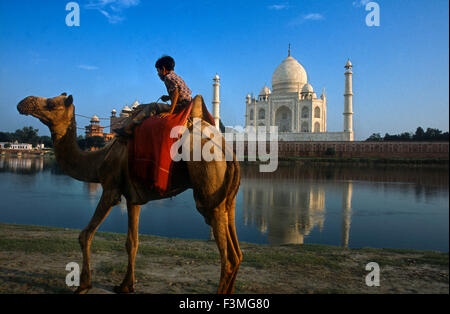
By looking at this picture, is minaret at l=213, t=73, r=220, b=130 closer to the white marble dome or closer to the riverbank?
the white marble dome

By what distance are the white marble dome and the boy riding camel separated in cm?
4945

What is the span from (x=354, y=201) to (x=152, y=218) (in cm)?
826

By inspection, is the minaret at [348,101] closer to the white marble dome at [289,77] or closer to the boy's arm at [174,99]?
the white marble dome at [289,77]

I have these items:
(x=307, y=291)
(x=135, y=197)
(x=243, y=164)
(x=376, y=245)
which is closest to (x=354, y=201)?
(x=376, y=245)

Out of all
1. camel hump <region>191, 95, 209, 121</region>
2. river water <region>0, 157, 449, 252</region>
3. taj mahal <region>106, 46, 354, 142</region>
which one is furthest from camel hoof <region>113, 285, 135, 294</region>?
taj mahal <region>106, 46, 354, 142</region>

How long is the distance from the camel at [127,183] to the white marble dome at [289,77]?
49.9 meters

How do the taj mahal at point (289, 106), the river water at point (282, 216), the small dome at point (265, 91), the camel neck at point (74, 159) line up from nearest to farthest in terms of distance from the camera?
the camel neck at point (74, 159) < the river water at point (282, 216) < the taj mahal at point (289, 106) < the small dome at point (265, 91)

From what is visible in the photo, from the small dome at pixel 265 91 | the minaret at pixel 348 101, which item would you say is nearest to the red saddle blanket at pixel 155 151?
the minaret at pixel 348 101

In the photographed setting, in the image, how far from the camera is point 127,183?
3.22 m

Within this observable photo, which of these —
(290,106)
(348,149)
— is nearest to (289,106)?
(290,106)

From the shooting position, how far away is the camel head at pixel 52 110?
10.2 ft

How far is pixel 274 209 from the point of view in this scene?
10.7 meters

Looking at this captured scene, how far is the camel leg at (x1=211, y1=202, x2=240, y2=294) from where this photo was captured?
112 inches
